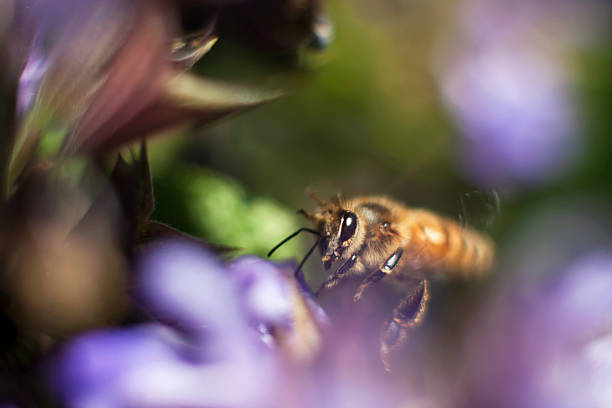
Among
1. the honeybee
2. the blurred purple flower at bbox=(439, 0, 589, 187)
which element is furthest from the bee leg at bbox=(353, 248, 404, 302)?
the blurred purple flower at bbox=(439, 0, 589, 187)

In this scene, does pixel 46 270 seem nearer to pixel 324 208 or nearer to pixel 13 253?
pixel 13 253

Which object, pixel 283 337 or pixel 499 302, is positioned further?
pixel 499 302

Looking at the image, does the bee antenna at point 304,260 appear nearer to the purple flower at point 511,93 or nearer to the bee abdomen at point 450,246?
the bee abdomen at point 450,246

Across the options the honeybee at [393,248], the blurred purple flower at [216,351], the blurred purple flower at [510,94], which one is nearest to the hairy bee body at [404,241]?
the honeybee at [393,248]

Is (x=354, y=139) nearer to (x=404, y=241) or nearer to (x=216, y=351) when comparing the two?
(x=404, y=241)

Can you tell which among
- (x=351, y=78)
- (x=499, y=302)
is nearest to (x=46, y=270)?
(x=499, y=302)

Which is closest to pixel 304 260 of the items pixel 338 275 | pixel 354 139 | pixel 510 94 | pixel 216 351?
pixel 338 275
